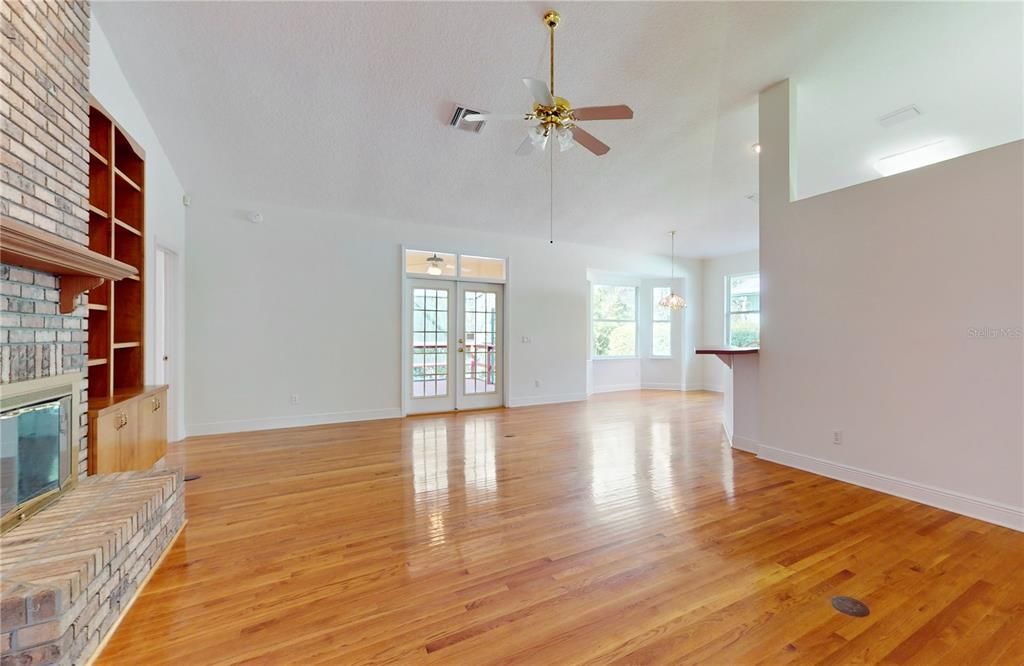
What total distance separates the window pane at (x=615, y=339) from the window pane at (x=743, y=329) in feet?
6.48

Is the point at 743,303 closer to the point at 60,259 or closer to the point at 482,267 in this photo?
the point at 482,267

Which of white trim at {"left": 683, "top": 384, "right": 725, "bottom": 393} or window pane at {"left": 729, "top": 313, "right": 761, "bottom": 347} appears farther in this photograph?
white trim at {"left": 683, "top": 384, "right": 725, "bottom": 393}

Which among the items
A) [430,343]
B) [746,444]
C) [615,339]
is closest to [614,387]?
[615,339]

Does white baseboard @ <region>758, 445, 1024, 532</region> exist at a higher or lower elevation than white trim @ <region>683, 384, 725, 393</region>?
higher

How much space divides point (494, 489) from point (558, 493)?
1.60 ft

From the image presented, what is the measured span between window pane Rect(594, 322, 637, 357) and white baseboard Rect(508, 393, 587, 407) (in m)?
1.58

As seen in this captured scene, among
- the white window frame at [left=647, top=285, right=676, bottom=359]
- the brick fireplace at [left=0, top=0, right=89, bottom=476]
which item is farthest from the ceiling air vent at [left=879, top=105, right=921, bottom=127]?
the brick fireplace at [left=0, top=0, right=89, bottom=476]

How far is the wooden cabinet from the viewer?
235 centimetres

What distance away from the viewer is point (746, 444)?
13.1ft

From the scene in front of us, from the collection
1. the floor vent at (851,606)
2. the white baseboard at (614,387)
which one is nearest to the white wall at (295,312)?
the white baseboard at (614,387)

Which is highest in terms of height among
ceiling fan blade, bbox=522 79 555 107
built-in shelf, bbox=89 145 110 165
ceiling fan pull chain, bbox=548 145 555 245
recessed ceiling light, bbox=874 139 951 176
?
recessed ceiling light, bbox=874 139 951 176

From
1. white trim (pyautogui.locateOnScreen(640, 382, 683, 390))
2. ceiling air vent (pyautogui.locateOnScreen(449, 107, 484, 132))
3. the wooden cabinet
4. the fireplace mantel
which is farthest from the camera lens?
white trim (pyautogui.locateOnScreen(640, 382, 683, 390))

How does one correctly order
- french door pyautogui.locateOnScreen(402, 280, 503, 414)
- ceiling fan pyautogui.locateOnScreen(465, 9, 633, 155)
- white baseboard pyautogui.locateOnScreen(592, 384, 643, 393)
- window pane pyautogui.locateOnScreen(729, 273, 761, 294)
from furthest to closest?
white baseboard pyautogui.locateOnScreen(592, 384, 643, 393)
window pane pyautogui.locateOnScreen(729, 273, 761, 294)
french door pyautogui.locateOnScreen(402, 280, 503, 414)
ceiling fan pyautogui.locateOnScreen(465, 9, 633, 155)

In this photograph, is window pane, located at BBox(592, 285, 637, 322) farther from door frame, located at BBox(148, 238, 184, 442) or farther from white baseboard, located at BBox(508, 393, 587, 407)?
door frame, located at BBox(148, 238, 184, 442)
